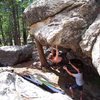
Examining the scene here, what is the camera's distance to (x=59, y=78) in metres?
11.8

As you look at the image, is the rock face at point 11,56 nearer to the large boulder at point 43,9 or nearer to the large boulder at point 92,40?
the large boulder at point 43,9

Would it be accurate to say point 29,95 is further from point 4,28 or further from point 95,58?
point 4,28

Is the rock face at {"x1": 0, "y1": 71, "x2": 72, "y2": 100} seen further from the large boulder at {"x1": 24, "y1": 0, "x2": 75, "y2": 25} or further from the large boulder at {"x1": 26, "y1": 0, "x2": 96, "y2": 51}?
the large boulder at {"x1": 24, "y1": 0, "x2": 75, "y2": 25}

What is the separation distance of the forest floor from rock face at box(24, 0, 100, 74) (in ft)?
5.51

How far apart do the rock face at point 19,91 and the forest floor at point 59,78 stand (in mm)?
2450

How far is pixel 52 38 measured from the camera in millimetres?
10273

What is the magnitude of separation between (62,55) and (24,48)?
2.39 meters

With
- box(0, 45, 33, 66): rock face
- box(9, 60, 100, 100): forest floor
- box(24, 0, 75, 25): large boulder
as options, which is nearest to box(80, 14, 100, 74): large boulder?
box(24, 0, 75, 25): large boulder

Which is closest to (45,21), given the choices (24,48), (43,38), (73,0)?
(43,38)

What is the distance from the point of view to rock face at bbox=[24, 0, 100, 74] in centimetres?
978

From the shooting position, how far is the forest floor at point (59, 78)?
35.4 feet

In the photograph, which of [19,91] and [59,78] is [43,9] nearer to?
[59,78]

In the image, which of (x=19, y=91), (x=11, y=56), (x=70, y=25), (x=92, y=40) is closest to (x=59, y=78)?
(x=70, y=25)

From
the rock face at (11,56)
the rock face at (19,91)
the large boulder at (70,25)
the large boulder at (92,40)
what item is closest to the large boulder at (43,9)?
the large boulder at (70,25)
